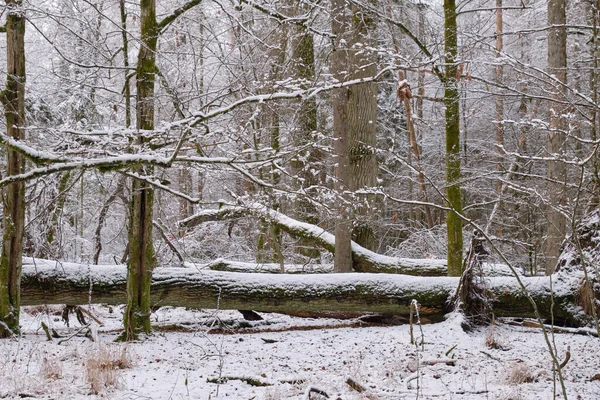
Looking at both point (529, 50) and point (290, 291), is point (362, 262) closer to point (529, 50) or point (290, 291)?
point (290, 291)

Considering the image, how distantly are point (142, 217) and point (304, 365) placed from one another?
8.92 ft

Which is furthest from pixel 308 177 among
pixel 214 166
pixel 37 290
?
pixel 37 290

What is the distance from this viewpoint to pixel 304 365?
18.7ft

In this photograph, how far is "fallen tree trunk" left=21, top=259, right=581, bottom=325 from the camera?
7.49m

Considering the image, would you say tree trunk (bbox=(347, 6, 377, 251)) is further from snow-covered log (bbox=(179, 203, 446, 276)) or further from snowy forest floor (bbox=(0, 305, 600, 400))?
snowy forest floor (bbox=(0, 305, 600, 400))

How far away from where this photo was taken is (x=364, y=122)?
9.24m

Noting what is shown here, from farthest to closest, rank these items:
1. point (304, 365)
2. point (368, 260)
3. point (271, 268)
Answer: point (271, 268) < point (368, 260) < point (304, 365)

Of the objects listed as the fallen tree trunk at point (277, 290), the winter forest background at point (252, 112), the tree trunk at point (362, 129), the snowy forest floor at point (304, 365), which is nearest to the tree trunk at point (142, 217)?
the winter forest background at point (252, 112)

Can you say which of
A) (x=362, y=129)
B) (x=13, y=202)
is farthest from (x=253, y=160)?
(x=362, y=129)

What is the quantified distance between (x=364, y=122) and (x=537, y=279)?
149 inches

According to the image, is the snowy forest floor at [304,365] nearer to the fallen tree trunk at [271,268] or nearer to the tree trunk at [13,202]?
the tree trunk at [13,202]

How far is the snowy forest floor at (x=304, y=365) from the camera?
4527 millimetres

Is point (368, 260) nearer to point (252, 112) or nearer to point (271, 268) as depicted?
point (271, 268)

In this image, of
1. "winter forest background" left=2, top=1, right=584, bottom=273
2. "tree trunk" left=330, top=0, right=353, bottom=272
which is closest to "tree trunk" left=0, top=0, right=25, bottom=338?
"winter forest background" left=2, top=1, right=584, bottom=273
